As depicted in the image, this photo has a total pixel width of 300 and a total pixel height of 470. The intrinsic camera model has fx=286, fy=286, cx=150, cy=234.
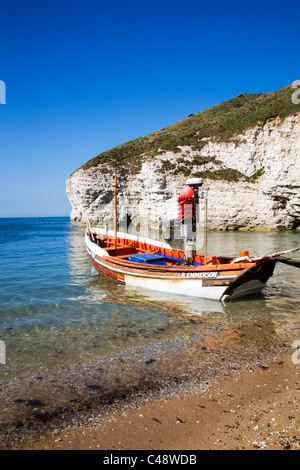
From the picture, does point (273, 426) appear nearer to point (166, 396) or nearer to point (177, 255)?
point (166, 396)

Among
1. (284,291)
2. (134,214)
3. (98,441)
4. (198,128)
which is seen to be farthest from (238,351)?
(198,128)

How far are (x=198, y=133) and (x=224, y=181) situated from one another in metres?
17.6

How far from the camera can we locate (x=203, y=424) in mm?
4609

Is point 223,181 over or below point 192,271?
over

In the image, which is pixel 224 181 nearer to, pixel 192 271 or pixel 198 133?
pixel 198 133

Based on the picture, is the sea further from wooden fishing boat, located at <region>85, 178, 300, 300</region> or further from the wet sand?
wooden fishing boat, located at <region>85, 178, 300, 300</region>

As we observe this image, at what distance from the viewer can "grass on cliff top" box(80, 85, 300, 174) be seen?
52156 mm

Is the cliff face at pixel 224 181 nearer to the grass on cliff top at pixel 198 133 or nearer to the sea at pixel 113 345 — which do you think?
the grass on cliff top at pixel 198 133

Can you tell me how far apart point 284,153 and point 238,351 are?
139ft

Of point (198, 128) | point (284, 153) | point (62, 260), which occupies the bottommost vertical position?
point (62, 260)

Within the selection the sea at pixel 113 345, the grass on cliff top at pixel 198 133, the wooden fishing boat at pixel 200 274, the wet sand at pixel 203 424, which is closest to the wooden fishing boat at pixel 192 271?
the wooden fishing boat at pixel 200 274

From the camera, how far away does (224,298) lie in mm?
12016

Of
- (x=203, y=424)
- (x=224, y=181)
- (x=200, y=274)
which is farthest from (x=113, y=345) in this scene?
(x=224, y=181)
